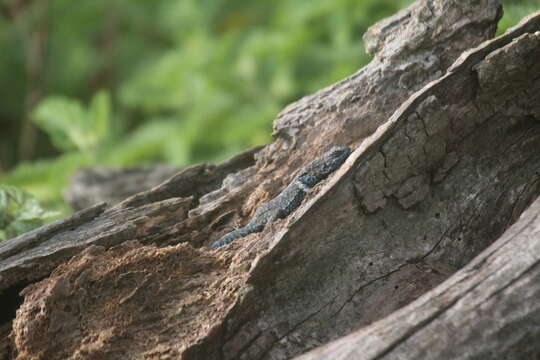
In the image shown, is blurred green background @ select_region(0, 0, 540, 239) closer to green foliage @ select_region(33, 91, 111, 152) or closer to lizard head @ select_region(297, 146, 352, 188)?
green foliage @ select_region(33, 91, 111, 152)

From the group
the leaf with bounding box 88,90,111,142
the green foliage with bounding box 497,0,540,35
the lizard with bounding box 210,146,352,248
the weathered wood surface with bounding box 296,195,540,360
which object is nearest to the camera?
the weathered wood surface with bounding box 296,195,540,360

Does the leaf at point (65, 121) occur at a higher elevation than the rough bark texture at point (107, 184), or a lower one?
higher

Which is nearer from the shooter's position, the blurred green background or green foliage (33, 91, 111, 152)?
green foliage (33, 91, 111, 152)

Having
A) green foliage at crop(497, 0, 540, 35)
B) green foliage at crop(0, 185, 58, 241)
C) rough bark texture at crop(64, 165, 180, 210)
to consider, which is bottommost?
green foliage at crop(497, 0, 540, 35)

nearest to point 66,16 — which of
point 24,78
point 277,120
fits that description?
point 24,78

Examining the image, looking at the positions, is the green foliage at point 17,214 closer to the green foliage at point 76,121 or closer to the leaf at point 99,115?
the green foliage at point 76,121

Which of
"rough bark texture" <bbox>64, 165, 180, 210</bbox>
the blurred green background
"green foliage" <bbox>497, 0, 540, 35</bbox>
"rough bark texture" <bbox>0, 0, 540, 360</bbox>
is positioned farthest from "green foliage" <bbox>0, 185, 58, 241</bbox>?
"green foliage" <bbox>497, 0, 540, 35</bbox>

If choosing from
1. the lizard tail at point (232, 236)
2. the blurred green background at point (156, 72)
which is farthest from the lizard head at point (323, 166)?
the blurred green background at point (156, 72)

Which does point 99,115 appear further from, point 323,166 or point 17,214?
point 323,166
